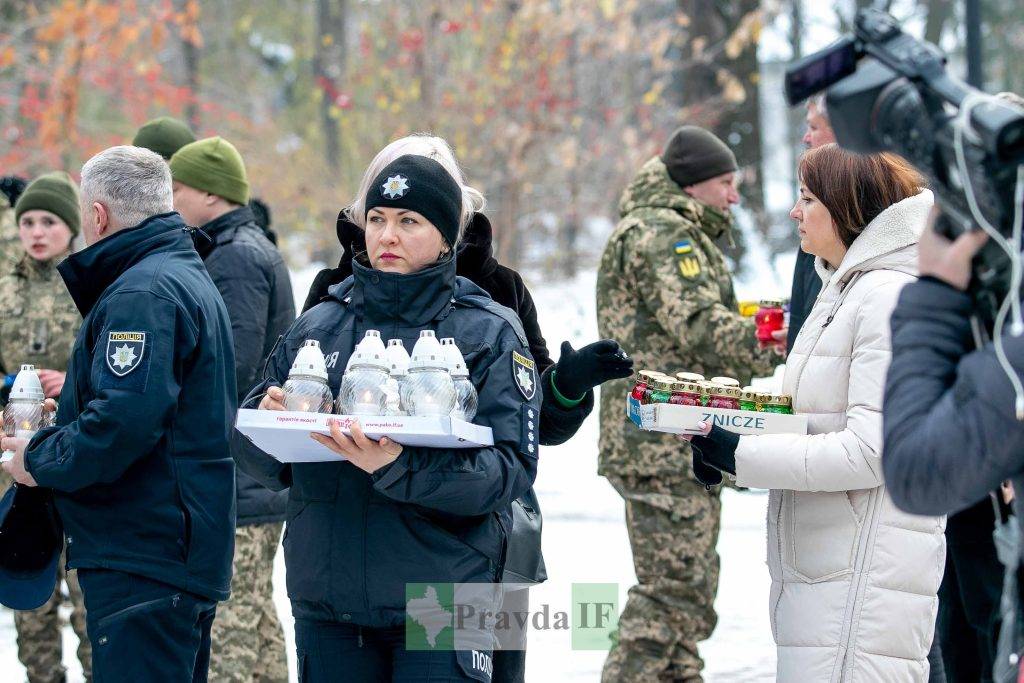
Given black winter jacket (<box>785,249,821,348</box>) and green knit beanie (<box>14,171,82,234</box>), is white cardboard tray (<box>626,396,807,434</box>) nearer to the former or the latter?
black winter jacket (<box>785,249,821,348</box>)

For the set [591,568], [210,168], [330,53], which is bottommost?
[591,568]

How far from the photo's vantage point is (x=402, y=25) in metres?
14.5

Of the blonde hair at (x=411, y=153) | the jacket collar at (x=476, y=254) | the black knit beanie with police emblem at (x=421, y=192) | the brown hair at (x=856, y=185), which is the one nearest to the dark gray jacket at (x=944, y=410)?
the brown hair at (x=856, y=185)

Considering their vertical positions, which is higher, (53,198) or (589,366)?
(53,198)

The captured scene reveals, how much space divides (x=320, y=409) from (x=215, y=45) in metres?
26.6

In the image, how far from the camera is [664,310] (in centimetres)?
566

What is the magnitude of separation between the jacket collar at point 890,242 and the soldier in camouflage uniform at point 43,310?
3.80m

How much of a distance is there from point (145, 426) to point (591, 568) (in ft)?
15.2

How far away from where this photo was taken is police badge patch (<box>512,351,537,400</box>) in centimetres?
369

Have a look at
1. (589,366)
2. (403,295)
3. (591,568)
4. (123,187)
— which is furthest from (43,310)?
(591,568)

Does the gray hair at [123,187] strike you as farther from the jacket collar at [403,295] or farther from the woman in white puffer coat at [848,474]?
the woman in white puffer coat at [848,474]

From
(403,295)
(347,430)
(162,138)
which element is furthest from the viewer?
(162,138)

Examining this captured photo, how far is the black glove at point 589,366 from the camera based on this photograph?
155 inches

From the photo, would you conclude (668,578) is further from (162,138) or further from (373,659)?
(162,138)
